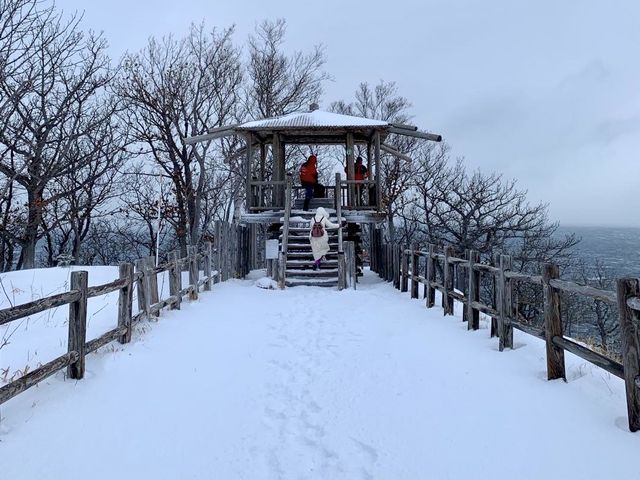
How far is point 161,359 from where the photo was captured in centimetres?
541

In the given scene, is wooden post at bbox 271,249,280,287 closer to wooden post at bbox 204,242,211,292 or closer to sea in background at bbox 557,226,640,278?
wooden post at bbox 204,242,211,292

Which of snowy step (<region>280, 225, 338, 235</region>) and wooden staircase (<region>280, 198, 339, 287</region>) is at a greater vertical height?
snowy step (<region>280, 225, 338, 235</region>)

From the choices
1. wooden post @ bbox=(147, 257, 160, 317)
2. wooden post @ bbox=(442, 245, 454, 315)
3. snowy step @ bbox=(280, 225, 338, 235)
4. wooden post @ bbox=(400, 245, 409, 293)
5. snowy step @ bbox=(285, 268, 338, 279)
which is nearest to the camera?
wooden post @ bbox=(147, 257, 160, 317)

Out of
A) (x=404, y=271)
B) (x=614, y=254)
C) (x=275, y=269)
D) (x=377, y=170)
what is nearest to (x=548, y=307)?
(x=404, y=271)

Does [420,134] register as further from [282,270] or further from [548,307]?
[548,307]

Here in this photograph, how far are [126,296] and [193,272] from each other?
158 inches

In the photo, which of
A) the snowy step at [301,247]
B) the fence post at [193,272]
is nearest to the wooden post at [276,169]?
the snowy step at [301,247]

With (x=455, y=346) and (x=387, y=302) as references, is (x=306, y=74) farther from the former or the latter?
(x=455, y=346)

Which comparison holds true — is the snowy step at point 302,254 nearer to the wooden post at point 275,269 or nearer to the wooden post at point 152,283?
the wooden post at point 275,269

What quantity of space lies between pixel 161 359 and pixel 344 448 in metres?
2.86

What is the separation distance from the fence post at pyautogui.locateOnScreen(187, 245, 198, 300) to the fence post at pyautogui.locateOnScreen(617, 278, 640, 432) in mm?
7900

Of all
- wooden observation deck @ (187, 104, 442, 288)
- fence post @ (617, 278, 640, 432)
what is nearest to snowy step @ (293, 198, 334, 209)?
wooden observation deck @ (187, 104, 442, 288)

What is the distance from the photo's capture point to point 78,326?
4379 millimetres

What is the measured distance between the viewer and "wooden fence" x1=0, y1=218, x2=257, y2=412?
147 inches
